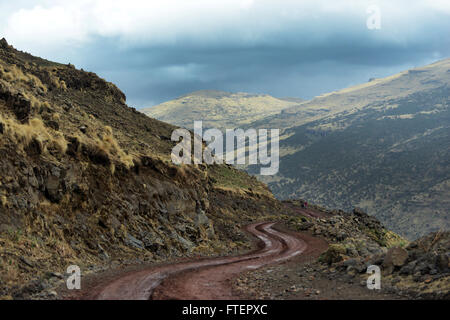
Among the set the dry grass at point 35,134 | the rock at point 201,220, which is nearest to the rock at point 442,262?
the dry grass at point 35,134

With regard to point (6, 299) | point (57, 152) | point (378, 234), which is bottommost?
point (378, 234)

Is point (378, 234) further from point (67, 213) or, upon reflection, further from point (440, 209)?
point (440, 209)

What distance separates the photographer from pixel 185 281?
17.2 metres

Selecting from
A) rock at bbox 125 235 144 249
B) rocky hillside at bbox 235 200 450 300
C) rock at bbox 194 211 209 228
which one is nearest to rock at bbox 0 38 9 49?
rock at bbox 194 211 209 228

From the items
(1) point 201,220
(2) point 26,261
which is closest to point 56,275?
(2) point 26,261

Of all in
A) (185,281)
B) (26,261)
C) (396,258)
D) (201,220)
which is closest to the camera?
(396,258)

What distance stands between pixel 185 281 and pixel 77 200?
8934 millimetres

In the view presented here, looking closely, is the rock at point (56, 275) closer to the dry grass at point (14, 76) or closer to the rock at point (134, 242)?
the rock at point (134, 242)

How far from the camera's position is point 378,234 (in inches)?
2298

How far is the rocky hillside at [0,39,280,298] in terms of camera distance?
17234 millimetres

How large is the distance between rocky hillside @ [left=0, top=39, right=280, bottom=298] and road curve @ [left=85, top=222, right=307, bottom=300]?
2.60m

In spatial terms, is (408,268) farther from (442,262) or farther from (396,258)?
(442,262)

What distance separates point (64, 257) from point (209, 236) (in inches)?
641
